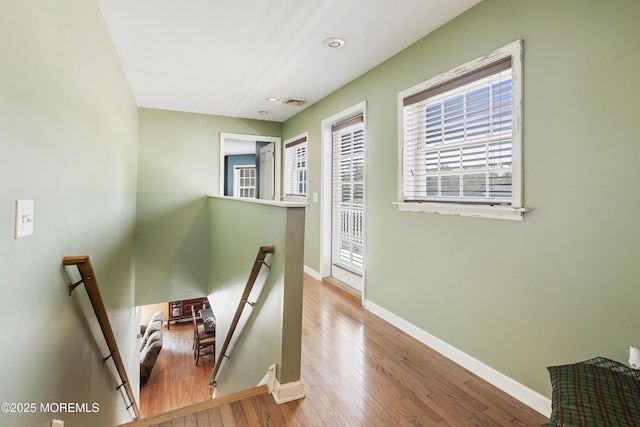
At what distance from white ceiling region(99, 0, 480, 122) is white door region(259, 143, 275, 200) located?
1915mm

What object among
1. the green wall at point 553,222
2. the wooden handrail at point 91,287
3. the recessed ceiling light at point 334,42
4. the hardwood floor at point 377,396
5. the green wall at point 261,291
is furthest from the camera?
the recessed ceiling light at point 334,42

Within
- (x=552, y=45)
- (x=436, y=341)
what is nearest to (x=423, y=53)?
Result: (x=552, y=45)

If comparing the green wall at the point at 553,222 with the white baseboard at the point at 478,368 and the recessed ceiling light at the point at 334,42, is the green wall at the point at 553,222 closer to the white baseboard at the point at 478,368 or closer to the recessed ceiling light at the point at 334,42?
the white baseboard at the point at 478,368

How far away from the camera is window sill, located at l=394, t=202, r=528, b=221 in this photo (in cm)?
188

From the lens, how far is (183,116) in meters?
5.06

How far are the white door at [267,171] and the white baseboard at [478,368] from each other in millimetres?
3695

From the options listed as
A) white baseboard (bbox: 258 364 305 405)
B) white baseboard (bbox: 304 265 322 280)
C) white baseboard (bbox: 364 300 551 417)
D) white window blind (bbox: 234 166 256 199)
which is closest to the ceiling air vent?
white baseboard (bbox: 304 265 322 280)

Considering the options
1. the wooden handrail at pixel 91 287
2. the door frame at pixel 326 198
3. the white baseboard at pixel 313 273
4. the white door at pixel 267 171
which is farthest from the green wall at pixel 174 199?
the wooden handrail at pixel 91 287

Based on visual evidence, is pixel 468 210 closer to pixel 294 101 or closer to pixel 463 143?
pixel 463 143

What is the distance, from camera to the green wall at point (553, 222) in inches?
56.9

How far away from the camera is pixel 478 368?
6.86ft

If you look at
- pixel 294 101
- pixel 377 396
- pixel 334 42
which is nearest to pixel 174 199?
pixel 294 101

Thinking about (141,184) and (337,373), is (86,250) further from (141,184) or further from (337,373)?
(141,184)

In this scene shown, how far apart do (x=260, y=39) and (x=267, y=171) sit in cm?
354
